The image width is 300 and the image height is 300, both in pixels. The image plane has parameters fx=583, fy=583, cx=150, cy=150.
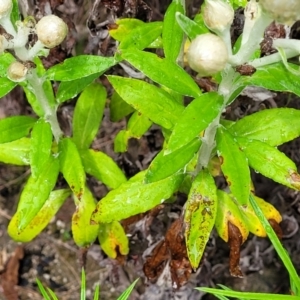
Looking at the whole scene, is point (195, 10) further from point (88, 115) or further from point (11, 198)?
point (11, 198)

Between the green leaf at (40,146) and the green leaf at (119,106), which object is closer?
the green leaf at (40,146)

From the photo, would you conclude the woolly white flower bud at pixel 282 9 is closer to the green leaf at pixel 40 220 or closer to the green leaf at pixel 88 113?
the green leaf at pixel 88 113

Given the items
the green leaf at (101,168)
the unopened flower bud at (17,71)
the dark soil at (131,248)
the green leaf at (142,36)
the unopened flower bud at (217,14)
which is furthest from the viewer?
the dark soil at (131,248)

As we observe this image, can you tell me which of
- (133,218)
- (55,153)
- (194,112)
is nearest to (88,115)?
(55,153)

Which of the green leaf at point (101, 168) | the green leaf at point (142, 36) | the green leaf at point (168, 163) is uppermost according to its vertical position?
the green leaf at point (142, 36)

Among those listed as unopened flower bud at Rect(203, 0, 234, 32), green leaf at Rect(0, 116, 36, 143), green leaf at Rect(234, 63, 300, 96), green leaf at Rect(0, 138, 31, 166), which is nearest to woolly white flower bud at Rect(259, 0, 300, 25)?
unopened flower bud at Rect(203, 0, 234, 32)

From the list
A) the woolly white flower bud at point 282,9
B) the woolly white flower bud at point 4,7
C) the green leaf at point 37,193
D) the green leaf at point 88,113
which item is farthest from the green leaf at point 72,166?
the woolly white flower bud at point 282,9

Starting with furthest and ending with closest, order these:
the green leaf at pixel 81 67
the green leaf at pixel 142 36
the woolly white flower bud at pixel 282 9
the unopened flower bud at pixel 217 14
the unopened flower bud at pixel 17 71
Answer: the green leaf at pixel 142 36, the green leaf at pixel 81 67, the unopened flower bud at pixel 17 71, the unopened flower bud at pixel 217 14, the woolly white flower bud at pixel 282 9

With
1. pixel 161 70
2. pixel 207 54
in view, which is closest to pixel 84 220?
pixel 161 70
